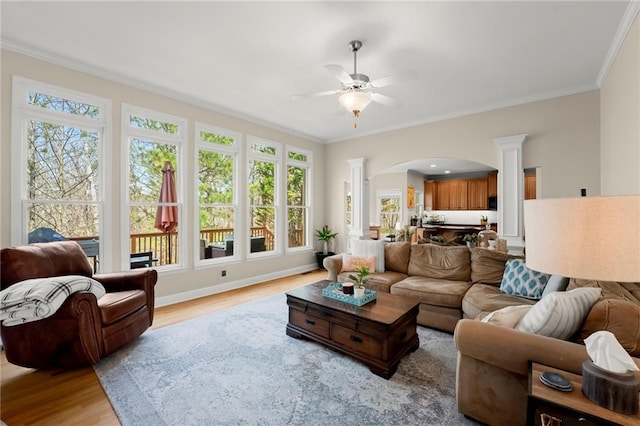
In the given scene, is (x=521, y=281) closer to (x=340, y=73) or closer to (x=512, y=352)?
(x=512, y=352)

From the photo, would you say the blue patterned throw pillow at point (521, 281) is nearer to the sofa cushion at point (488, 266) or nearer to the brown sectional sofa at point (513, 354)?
the sofa cushion at point (488, 266)

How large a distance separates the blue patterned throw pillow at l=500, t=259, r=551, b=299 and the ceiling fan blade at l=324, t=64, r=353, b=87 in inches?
103

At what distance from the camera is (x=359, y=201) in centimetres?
587

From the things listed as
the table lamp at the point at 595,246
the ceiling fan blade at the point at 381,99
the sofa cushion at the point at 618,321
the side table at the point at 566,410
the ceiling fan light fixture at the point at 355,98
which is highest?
the ceiling fan blade at the point at 381,99

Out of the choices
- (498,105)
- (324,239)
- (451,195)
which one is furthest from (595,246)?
(451,195)

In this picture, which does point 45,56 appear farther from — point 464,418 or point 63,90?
point 464,418

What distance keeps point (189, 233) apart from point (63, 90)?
2213 millimetres

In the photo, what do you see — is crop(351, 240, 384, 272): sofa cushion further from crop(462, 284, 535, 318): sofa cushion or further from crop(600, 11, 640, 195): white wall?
crop(600, 11, 640, 195): white wall

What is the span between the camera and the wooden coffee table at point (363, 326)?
230 centimetres

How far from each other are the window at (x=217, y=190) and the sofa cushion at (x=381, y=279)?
215 cm

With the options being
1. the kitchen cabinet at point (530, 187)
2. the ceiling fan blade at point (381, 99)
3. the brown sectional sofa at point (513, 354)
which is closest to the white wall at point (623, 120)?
the brown sectional sofa at point (513, 354)

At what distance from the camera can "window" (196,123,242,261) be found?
4516 mm

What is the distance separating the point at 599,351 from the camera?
1.18 metres

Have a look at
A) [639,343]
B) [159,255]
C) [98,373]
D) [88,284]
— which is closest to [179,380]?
[98,373]
